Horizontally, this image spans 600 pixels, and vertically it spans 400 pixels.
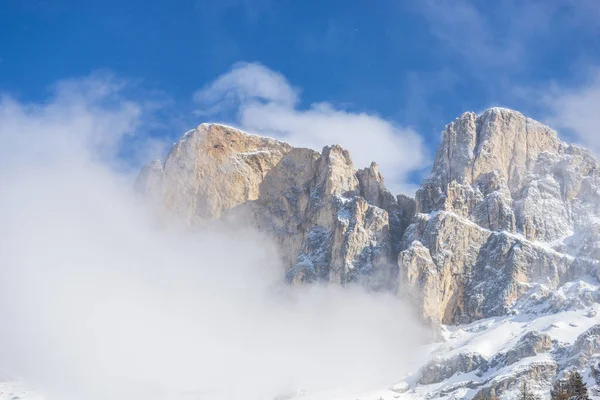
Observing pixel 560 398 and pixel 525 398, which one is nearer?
pixel 525 398

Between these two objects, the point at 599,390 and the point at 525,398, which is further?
the point at 599,390

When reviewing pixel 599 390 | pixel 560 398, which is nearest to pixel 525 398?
pixel 560 398

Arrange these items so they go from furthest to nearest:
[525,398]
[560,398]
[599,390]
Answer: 1. [599,390]
2. [560,398]
3. [525,398]

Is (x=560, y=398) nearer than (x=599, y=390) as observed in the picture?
Yes

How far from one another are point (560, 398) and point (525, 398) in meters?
15.4

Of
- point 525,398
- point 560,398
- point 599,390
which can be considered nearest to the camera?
point 525,398

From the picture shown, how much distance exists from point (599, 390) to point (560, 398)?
78.2 ft

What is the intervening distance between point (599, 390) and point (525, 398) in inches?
1543

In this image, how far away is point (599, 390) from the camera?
18138cm

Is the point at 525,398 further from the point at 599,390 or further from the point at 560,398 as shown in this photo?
the point at 599,390

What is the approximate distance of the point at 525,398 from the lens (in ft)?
489

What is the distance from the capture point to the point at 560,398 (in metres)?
161
